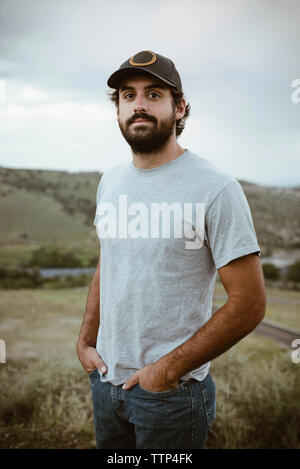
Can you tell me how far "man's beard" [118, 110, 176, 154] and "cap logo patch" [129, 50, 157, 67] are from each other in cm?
20

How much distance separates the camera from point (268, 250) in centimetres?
653

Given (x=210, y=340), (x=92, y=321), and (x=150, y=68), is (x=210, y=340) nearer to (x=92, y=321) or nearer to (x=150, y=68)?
(x=92, y=321)

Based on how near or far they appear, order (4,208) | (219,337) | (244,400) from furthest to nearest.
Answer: (4,208)
(244,400)
(219,337)

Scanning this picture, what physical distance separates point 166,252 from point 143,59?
78cm

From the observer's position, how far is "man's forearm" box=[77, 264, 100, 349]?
1.76 metres

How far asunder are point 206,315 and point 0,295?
3709 mm

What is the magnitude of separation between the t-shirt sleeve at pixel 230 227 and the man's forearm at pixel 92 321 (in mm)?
744

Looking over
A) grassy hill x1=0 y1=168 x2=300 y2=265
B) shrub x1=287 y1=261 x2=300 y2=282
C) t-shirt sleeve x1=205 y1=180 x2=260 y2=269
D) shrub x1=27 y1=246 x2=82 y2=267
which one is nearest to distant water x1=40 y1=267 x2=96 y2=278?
shrub x1=27 y1=246 x2=82 y2=267

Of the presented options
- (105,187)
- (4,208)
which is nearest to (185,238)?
(105,187)

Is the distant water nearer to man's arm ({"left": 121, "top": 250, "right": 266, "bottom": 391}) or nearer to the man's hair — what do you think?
the man's hair

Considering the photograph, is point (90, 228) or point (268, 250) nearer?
point (268, 250)

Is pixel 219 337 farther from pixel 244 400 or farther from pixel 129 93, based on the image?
pixel 244 400

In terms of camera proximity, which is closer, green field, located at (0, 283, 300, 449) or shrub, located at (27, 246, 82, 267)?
green field, located at (0, 283, 300, 449)
